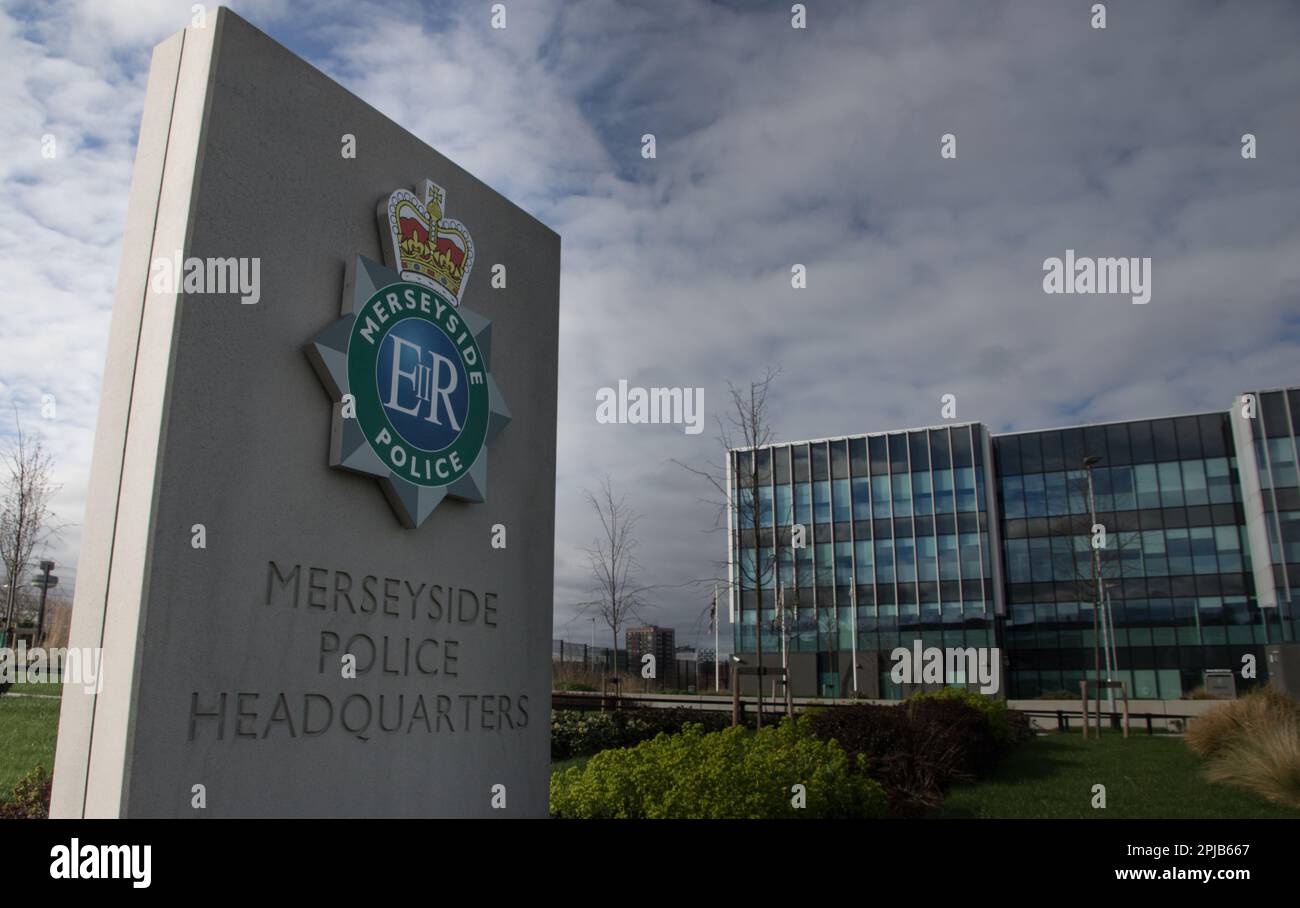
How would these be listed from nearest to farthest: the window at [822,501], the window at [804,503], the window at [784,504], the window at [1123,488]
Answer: the window at [1123,488], the window at [784,504], the window at [822,501], the window at [804,503]

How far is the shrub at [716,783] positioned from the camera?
6.82 meters

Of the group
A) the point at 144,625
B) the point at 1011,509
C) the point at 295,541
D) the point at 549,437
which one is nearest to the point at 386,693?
the point at 295,541

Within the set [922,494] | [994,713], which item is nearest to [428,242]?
[994,713]

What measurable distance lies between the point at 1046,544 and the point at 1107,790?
42.4 m

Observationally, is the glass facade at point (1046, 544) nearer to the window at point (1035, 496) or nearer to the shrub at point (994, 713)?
the window at point (1035, 496)

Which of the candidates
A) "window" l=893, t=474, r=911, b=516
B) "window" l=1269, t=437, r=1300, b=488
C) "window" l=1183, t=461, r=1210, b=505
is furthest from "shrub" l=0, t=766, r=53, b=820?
"window" l=1183, t=461, r=1210, b=505

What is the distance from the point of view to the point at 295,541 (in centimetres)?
495

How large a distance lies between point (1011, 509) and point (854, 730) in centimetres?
4496

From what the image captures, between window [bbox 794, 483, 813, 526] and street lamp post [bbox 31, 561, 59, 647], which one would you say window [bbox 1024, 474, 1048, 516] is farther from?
street lamp post [bbox 31, 561, 59, 647]

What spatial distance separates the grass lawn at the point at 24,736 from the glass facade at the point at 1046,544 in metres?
31.4

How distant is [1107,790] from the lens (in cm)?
1215

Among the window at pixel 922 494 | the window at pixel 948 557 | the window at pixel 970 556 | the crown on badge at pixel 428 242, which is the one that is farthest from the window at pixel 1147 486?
the crown on badge at pixel 428 242

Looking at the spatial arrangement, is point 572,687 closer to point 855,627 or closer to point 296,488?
point 296,488

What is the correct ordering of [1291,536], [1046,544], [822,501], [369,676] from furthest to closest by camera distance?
[822,501] < [1046,544] < [1291,536] < [369,676]
